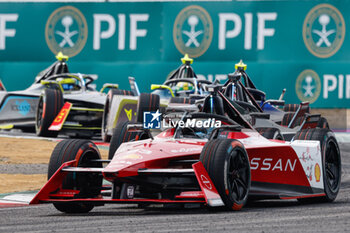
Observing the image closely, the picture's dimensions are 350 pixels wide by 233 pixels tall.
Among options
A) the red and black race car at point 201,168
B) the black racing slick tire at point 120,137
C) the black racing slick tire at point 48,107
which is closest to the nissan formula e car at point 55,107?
the black racing slick tire at point 48,107

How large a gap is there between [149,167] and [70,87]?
14.5 meters

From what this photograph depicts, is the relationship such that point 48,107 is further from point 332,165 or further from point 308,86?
point 332,165

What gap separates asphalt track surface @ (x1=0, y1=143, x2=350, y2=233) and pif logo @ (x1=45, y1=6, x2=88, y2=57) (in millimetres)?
20197

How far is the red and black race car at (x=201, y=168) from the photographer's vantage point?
8.34 metres

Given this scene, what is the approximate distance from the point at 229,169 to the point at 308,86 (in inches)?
769

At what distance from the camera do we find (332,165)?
34.5 feet

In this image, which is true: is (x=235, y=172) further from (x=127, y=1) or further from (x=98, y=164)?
(x=127, y=1)

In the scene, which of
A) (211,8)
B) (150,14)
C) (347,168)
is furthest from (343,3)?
(347,168)

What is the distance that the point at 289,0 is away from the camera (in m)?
28.0

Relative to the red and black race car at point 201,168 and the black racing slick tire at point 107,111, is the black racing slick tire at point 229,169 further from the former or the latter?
the black racing slick tire at point 107,111

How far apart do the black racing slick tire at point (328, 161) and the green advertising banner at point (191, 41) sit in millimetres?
17244

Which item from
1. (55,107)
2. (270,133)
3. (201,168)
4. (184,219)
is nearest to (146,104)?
(55,107)

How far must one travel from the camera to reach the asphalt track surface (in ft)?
23.9

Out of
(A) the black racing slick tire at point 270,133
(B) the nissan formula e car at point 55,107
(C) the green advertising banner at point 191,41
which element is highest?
(C) the green advertising banner at point 191,41
